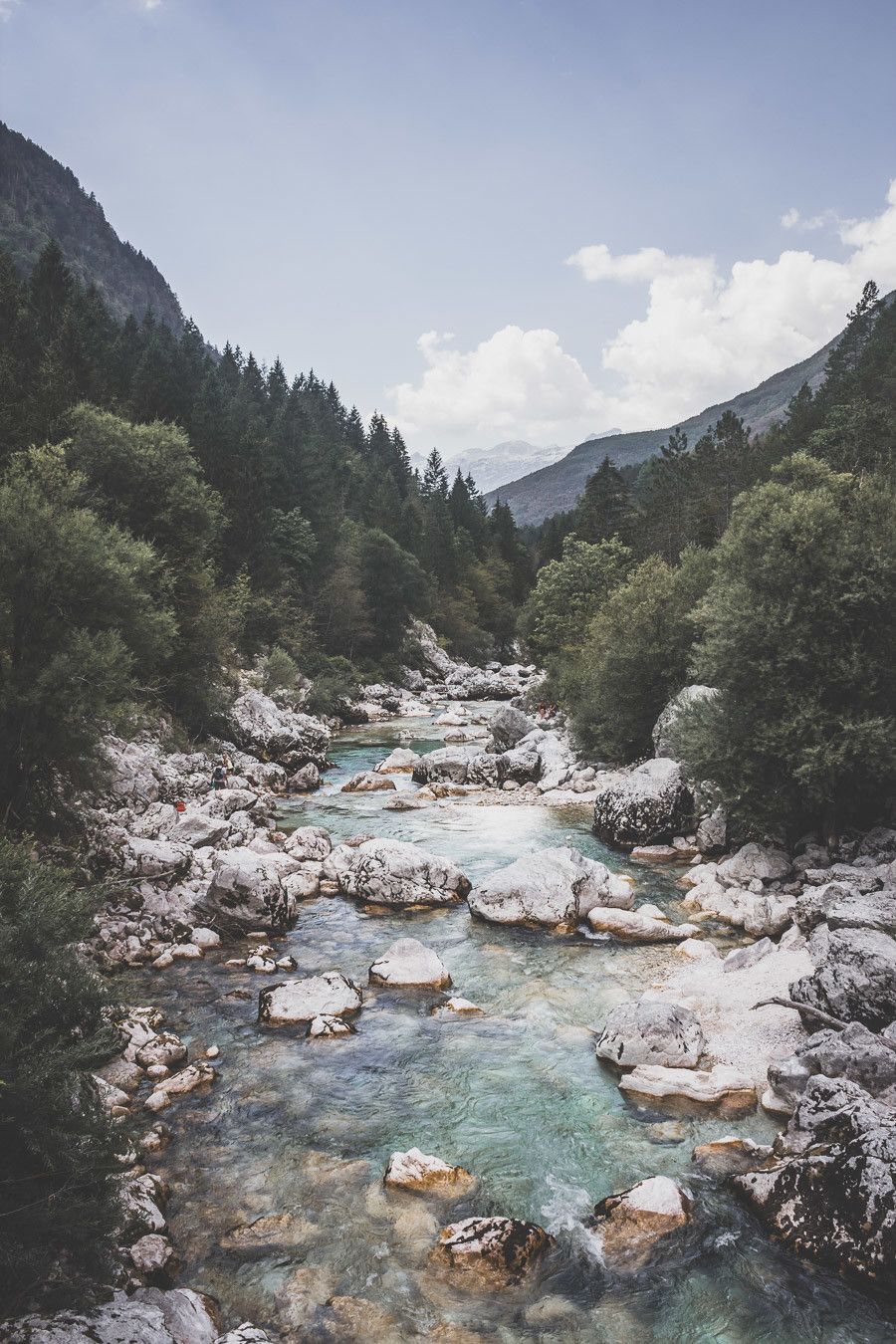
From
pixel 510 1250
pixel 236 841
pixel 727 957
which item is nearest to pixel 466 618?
pixel 236 841

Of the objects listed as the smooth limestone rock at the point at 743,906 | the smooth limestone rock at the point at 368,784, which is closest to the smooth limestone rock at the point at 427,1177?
the smooth limestone rock at the point at 743,906

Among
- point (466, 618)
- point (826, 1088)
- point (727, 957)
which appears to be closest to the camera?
point (826, 1088)

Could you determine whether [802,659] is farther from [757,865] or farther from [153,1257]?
[153,1257]

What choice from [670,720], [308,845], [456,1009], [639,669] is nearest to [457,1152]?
[456,1009]

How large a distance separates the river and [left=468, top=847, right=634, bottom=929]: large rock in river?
81 cm

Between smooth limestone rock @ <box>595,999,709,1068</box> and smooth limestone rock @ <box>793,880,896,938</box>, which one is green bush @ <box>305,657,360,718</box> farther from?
smooth limestone rock @ <box>595,999,709,1068</box>

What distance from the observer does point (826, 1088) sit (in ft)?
24.5

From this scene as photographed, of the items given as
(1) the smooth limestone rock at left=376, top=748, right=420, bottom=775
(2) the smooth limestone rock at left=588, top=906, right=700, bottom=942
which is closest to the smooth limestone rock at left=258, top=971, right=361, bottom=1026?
(2) the smooth limestone rock at left=588, top=906, right=700, bottom=942

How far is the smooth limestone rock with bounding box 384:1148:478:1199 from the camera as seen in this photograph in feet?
24.0

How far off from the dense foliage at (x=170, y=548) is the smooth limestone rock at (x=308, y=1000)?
6057mm

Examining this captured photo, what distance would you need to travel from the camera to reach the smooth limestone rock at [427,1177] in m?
7.31

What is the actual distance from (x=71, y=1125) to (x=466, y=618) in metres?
85.5

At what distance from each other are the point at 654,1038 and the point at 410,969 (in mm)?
4279

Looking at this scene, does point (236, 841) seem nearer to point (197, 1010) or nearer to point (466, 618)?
point (197, 1010)
